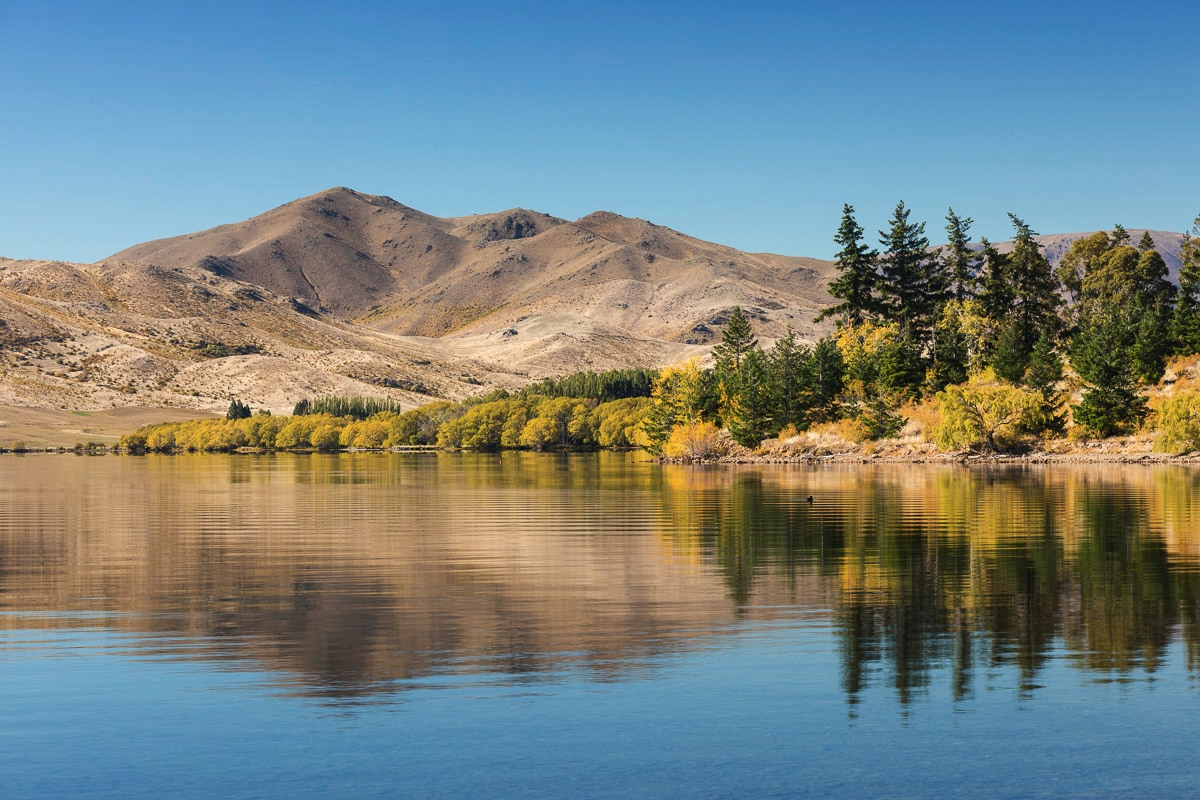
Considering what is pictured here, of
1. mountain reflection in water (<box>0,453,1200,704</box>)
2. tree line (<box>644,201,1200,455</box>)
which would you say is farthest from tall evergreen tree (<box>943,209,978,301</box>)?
mountain reflection in water (<box>0,453,1200,704</box>)

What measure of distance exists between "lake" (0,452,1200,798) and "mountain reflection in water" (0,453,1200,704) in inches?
5.7

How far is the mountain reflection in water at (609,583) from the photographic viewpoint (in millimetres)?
21250

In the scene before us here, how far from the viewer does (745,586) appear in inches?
1188

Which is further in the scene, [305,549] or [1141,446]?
[1141,446]

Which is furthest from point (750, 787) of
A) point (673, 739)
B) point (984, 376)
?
point (984, 376)

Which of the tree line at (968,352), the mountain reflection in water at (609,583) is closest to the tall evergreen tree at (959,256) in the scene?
the tree line at (968,352)

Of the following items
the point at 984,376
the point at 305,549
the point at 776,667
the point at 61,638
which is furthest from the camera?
the point at 984,376

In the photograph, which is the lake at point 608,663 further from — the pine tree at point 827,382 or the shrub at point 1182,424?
the pine tree at point 827,382

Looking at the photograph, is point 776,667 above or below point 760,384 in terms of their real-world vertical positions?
below

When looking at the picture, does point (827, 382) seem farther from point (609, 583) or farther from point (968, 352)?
point (609, 583)

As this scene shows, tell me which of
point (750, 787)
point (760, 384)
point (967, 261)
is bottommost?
point (750, 787)

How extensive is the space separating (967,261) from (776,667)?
13359 cm

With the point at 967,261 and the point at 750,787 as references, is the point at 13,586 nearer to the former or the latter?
the point at 750,787

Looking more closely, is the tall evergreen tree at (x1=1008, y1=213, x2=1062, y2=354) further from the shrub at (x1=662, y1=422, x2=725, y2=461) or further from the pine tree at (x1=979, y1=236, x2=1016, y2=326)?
the shrub at (x1=662, y1=422, x2=725, y2=461)
